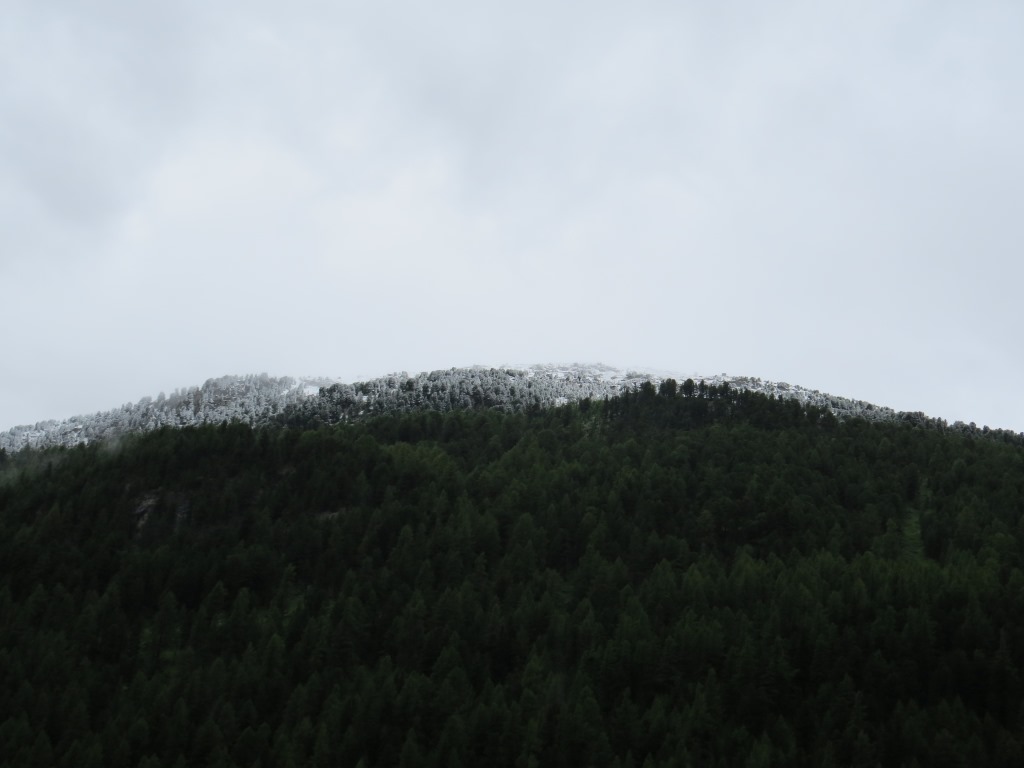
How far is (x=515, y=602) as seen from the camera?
10956 centimetres

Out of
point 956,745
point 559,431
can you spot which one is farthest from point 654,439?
point 956,745

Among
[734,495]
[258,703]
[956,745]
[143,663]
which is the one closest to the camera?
[956,745]

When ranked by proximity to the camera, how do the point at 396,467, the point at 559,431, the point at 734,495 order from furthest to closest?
1. the point at 559,431
2. the point at 396,467
3. the point at 734,495

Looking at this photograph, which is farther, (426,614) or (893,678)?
A: (426,614)

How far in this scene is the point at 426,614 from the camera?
10775 cm

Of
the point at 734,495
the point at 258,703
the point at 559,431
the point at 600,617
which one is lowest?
the point at 258,703

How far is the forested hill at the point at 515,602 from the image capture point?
3120 inches

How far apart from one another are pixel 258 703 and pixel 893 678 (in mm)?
69835

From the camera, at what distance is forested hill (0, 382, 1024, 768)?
79250mm

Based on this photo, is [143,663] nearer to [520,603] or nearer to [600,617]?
[520,603]

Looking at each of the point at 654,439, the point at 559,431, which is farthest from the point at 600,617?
the point at 559,431

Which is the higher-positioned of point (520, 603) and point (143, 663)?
point (520, 603)

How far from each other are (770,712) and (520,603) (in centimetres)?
3517

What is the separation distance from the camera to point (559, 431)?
19438 centimetres
